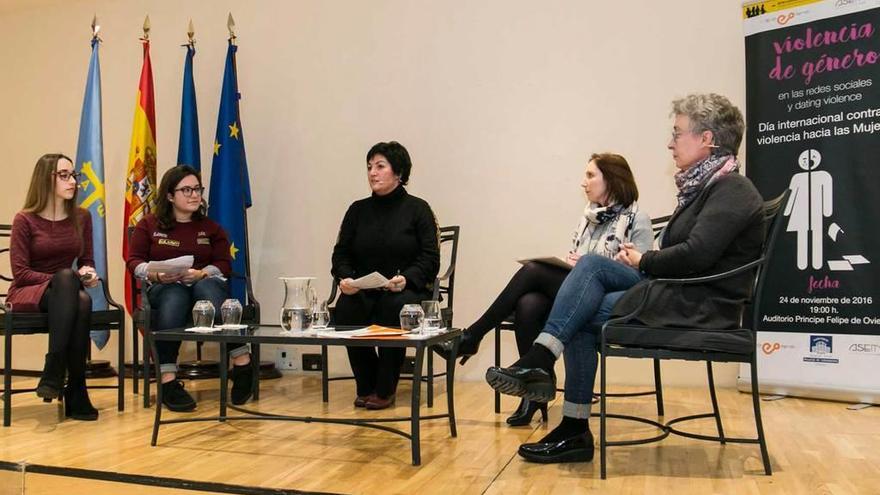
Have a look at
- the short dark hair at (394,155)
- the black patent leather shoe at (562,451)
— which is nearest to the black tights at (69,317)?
the short dark hair at (394,155)

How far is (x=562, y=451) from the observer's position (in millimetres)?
2158

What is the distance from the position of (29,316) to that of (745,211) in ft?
8.39

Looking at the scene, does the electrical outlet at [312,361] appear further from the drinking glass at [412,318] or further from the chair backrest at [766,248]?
the chair backrest at [766,248]

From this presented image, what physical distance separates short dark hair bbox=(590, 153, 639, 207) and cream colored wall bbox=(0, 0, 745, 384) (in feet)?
3.31

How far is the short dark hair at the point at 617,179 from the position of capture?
8.84ft

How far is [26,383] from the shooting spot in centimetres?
408

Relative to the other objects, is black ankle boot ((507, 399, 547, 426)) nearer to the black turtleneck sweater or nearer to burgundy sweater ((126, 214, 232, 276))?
the black turtleneck sweater

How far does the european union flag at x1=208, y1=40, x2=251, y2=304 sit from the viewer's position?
157 inches

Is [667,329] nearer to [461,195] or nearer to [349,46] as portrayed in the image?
[461,195]

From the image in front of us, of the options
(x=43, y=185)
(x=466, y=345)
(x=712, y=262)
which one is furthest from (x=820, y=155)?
(x=43, y=185)

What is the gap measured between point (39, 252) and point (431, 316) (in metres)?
1.78

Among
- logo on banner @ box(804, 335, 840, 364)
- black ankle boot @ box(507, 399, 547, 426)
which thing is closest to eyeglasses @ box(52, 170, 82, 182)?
black ankle boot @ box(507, 399, 547, 426)

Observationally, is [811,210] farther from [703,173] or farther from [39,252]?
[39,252]

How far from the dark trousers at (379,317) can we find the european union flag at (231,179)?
1047mm
